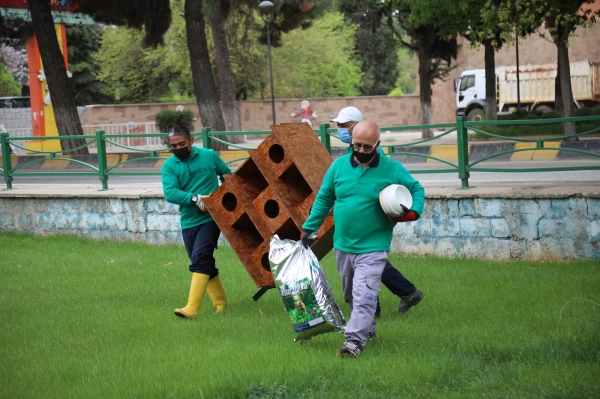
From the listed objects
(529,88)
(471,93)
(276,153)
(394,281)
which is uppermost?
(529,88)

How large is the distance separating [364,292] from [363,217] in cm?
51

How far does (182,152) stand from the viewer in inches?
291

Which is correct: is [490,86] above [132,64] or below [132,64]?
below

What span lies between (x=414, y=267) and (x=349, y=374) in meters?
4.03

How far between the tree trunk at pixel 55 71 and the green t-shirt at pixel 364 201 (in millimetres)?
16029

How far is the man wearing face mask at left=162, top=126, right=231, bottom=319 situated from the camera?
7.31 m

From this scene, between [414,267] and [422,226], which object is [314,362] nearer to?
[414,267]

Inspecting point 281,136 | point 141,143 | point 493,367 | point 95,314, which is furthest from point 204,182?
point 141,143

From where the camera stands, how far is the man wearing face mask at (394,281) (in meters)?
6.92

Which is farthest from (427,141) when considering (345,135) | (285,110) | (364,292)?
(285,110)

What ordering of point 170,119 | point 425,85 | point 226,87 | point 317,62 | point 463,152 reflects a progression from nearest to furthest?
point 463,152 → point 425,85 → point 170,119 → point 226,87 → point 317,62

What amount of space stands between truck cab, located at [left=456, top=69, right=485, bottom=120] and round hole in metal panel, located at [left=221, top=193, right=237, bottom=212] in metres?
31.4

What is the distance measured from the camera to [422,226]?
981 cm

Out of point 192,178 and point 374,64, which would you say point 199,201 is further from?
point 374,64
